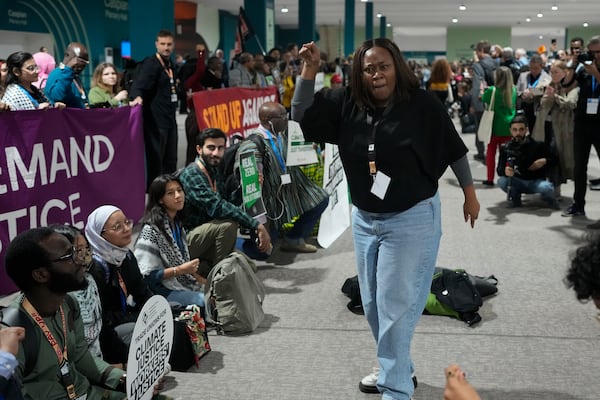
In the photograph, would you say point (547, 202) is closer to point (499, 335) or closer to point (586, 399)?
point (499, 335)

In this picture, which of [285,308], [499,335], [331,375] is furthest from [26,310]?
[499,335]

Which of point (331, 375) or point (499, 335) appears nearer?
point (331, 375)

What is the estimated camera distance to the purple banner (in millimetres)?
4430

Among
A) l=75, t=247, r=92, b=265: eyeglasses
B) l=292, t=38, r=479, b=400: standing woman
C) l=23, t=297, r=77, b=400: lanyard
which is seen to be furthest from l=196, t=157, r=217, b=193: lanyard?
l=23, t=297, r=77, b=400: lanyard

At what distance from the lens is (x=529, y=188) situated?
787cm

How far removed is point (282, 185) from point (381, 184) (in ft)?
9.72

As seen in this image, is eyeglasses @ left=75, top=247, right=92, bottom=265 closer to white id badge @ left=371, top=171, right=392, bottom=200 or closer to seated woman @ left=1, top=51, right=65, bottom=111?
white id badge @ left=371, top=171, right=392, bottom=200

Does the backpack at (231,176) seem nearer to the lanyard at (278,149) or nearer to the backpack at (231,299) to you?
the lanyard at (278,149)

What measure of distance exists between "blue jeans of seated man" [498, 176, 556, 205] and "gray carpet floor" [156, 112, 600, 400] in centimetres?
188

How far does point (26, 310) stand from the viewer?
2463 mm

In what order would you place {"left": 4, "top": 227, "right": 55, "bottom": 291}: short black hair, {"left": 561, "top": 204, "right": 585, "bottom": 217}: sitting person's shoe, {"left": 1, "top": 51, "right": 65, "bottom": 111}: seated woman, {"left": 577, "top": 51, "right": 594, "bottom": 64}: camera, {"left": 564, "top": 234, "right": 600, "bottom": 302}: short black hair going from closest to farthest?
{"left": 564, "top": 234, "right": 600, "bottom": 302}: short black hair, {"left": 4, "top": 227, "right": 55, "bottom": 291}: short black hair, {"left": 1, "top": 51, "right": 65, "bottom": 111}: seated woman, {"left": 577, "top": 51, "right": 594, "bottom": 64}: camera, {"left": 561, "top": 204, "right": 585, "bottom": 217}: sitting person's shoe

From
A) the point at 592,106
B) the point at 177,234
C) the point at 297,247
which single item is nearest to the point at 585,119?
the point at 592,106

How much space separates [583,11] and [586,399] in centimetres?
2995

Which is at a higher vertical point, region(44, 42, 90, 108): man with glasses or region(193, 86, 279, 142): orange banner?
region(44, 42, 90, 108): man with glasses
